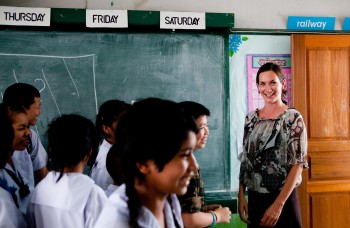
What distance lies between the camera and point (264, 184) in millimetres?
2205

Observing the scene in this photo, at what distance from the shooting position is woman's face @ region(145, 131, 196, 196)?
105 cm

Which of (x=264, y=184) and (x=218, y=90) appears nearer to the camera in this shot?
(x=264, y=184)

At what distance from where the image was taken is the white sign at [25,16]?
2990 mm

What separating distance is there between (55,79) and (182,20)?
1093mm

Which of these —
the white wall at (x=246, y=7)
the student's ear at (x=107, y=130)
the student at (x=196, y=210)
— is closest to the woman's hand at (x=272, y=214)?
the student at (x=196, y=210)

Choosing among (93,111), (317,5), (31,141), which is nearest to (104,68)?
(93,111)

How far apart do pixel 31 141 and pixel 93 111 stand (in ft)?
2.41

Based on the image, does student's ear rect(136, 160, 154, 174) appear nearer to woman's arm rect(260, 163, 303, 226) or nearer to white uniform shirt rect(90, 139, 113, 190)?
white uniform shirt rect(90, 139, 113, 190)

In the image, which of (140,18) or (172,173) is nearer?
(172,173)

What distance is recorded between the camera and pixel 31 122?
2389 mm

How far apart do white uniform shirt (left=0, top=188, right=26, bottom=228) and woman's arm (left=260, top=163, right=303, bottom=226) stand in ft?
4.14

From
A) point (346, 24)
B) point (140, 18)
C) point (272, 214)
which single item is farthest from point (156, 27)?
point (272, 214)

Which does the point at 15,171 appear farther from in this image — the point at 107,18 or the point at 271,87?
the point at 107,18

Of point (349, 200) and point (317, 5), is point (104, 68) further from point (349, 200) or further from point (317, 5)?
point (349, 200)
